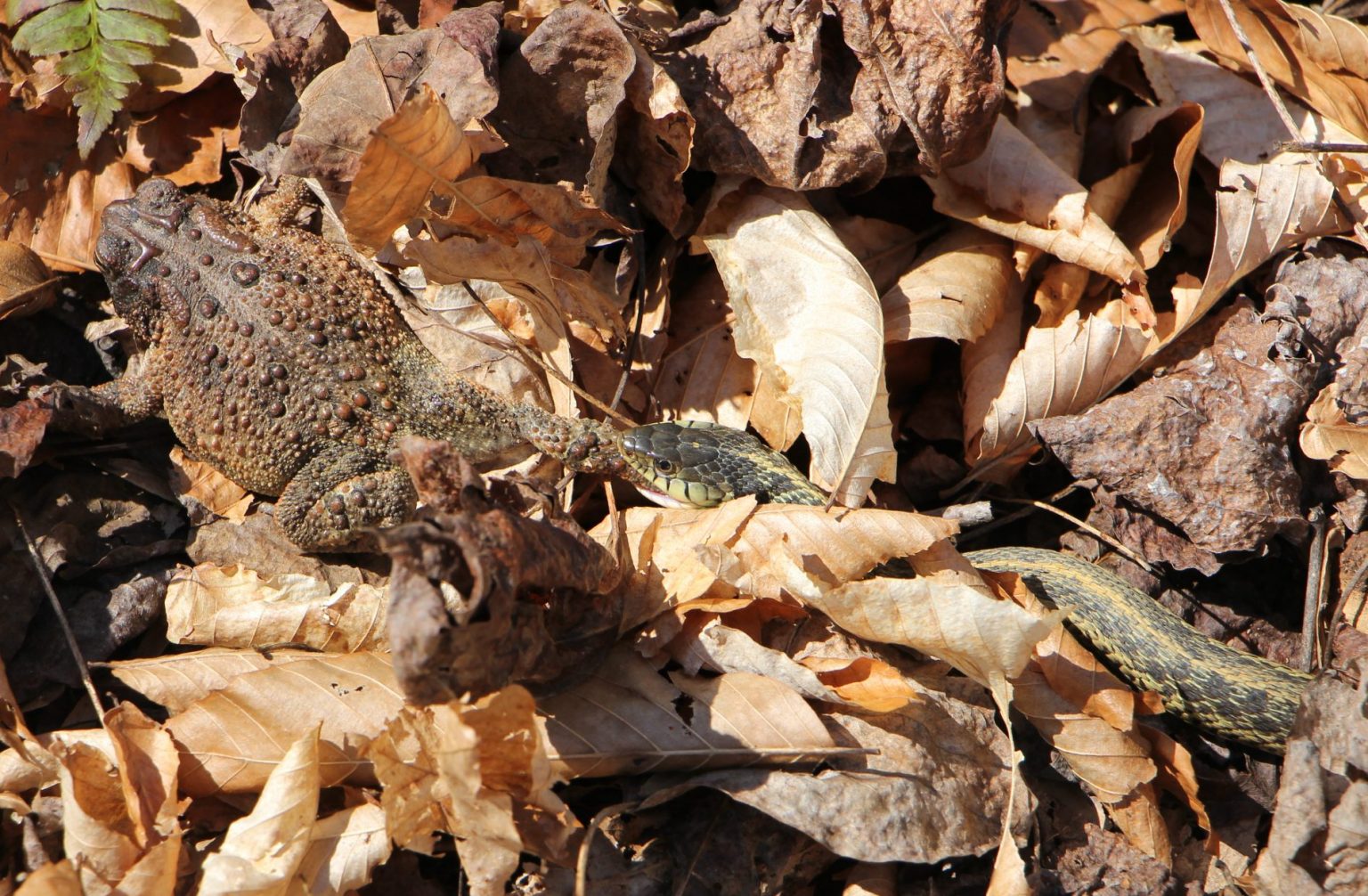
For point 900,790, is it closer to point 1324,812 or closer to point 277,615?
point 1324,812

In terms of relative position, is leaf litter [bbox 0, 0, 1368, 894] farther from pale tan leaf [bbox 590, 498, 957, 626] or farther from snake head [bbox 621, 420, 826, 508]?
snake head [bbox 621, 420, 826, 508]

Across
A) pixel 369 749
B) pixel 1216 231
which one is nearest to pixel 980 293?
pixel 1216 231

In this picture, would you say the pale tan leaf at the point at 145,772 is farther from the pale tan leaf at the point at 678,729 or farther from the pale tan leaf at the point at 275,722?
the pale tan leaf at the point at 678,729

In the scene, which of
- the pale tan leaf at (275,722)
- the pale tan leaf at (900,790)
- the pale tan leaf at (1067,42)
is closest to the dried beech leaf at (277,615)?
the pale tan leaf at (275,722)

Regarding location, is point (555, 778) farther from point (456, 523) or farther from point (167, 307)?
point (167, 307)

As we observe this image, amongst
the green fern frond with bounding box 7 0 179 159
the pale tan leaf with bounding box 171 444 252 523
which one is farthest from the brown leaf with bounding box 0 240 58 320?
the pale tan leaf with bounding box 171 444 252 523
